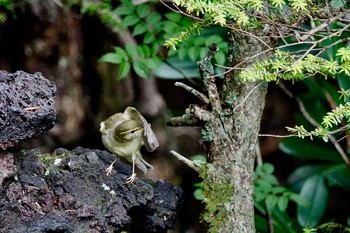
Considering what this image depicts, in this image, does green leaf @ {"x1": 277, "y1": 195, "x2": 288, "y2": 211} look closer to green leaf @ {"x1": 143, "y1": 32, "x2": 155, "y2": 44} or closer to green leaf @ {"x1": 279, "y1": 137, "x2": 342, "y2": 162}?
green leaf @ {"x1": 279, "y1": 137, "x2": 342, "y2": 162}

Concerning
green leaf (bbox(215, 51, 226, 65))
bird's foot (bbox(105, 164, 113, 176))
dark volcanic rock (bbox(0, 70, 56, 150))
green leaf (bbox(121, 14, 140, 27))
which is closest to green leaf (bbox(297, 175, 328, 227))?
green leaf (bbox(215, 51, 226, 65))

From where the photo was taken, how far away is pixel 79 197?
4.94 ft

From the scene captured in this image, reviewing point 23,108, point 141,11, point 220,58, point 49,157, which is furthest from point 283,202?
point 23,108

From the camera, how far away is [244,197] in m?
1.64

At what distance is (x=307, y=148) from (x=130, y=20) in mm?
1058

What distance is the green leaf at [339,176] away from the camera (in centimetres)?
290

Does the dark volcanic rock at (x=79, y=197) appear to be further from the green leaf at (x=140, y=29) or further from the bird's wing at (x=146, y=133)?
the green leaf at (x=140, y=29)

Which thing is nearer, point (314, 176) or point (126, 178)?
point (126, 178)

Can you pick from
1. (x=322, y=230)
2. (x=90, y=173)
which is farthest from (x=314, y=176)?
(x=90, y=173)

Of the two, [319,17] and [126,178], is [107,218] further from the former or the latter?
[319,17]

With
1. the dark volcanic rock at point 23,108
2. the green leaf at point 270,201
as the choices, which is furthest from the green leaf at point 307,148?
the dark volcanic rock at point 23,108

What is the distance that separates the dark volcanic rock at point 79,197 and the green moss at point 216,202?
3.9 inches

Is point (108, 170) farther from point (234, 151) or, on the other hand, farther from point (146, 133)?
point (234, 151)

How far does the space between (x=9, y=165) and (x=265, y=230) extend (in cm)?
127
